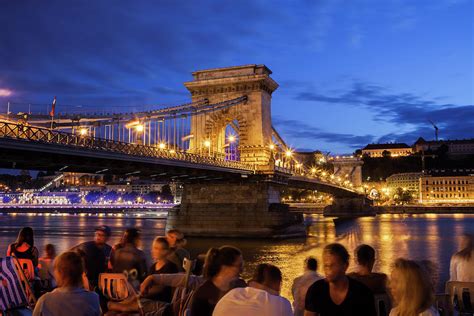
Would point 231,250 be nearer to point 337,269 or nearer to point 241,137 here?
point 337,269

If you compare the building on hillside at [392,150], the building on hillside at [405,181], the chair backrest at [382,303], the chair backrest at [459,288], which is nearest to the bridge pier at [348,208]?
the building on hillside at [405,181]

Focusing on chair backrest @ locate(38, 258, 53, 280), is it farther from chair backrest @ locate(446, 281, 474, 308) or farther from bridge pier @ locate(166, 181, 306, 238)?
bridge pier @ locate(166, 181, 306, 238)

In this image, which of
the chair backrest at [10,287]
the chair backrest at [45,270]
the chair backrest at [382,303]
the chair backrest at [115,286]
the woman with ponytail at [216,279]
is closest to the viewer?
the woman with ponytail at [216,279]

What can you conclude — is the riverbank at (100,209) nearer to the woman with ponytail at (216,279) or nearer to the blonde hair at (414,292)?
the woman with ponytail at (216,279)

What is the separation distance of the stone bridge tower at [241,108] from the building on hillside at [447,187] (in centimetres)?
10244

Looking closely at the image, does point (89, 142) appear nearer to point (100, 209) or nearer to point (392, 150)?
point (100, 209)

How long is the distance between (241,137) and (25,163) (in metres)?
27.5

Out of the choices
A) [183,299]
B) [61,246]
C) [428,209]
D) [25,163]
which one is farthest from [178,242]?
[428,209]

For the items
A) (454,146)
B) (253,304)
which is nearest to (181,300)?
(253,304)

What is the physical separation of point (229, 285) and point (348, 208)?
10572cm

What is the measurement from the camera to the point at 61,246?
3919 centimetres

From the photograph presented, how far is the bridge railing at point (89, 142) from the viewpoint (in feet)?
83.0

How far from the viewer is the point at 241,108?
52969mm

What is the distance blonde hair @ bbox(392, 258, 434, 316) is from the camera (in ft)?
13.5
